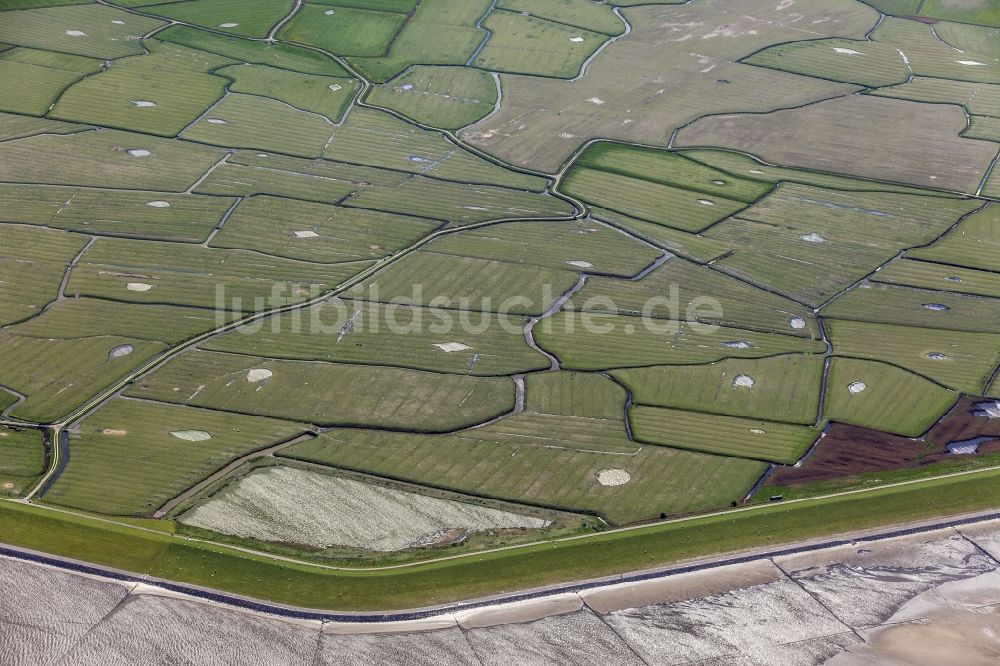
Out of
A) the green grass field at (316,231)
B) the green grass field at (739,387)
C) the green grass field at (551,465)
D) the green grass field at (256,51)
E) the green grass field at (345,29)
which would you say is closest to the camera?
the green grass field at (551,465)

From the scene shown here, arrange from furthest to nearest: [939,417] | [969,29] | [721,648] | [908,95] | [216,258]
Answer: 1. [969,29]
2. [908,95]
3. [216,258]
4. [939,417]
5. [721,648]

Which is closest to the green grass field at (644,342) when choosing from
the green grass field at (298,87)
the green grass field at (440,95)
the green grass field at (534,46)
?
the green grass field at (440,95)

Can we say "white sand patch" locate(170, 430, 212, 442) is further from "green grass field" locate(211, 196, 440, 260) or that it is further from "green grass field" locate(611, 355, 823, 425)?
"green grass field" locate(611, 355, 823, 425)

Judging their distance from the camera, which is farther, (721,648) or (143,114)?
(143,114)

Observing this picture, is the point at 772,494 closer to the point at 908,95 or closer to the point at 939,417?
the point at 939,417

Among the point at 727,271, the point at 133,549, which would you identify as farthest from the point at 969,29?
the point at 133,549

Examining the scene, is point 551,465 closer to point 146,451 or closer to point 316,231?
point 146,451

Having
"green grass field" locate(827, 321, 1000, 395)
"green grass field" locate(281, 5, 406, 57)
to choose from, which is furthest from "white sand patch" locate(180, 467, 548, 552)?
"green grass field" locate(281, 5, 406, 57)

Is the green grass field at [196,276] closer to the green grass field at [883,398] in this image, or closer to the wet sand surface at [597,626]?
the wet sand surface at [597,626]

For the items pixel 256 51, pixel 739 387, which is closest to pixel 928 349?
pixel 739 387
